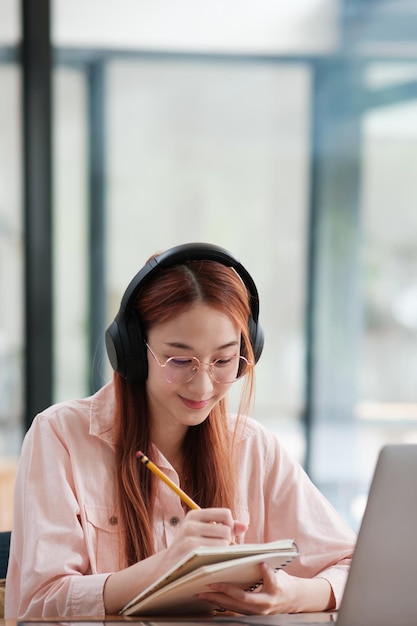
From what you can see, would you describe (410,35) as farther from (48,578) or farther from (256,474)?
(48,578)

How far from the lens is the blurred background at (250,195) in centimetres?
330

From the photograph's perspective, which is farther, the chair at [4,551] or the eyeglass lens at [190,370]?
the chair at [4,551]

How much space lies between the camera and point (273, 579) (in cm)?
129

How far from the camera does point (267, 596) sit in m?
1.30

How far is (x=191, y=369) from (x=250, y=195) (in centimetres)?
202

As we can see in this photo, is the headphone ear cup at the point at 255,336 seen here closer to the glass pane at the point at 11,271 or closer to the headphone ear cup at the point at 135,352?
the headphone ear cup at the point at 135,352

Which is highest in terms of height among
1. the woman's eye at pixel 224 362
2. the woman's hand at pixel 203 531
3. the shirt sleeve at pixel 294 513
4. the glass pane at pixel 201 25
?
the glass pane at pixel 201 25

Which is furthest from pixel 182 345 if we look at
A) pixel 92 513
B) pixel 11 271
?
pixel 11 271

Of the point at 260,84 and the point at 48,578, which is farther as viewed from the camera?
the point at 260,84

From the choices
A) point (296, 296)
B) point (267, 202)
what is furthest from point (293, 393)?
point (267, 202)

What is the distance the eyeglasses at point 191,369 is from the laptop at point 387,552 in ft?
1.38

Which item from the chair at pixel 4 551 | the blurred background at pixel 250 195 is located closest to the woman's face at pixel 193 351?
the chair at pixel 4 551

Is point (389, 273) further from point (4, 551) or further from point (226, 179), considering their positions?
point (4, 551)

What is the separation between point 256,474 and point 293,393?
73.0 inches
